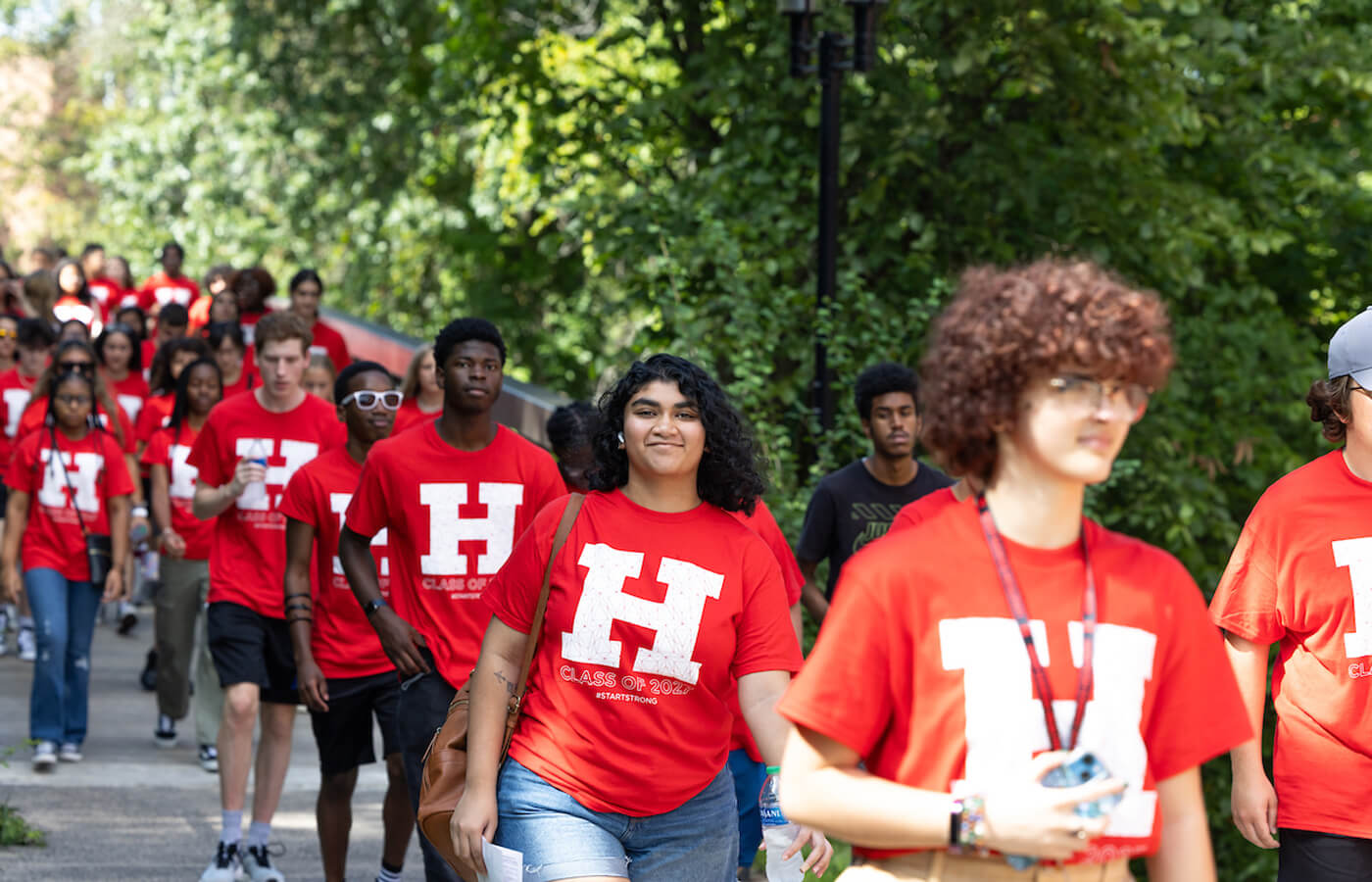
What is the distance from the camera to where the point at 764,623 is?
4.19m

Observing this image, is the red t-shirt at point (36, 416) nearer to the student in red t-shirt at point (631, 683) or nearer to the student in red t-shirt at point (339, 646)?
the student in red t-shirt at point (339, 646)

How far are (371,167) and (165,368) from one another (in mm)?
11438

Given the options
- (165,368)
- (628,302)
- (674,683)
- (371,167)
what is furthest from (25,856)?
(371,167)

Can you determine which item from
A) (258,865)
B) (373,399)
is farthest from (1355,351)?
(258,865)

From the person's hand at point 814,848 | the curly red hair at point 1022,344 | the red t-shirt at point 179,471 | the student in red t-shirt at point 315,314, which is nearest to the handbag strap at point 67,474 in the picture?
the red t-shirt at point 179,471

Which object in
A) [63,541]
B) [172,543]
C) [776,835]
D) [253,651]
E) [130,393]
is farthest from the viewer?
[130,393]

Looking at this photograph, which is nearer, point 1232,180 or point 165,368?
point 165,368

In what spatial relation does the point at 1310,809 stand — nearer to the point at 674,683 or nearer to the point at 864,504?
the point at 674,683

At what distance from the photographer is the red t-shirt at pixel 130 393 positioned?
12.9 meters

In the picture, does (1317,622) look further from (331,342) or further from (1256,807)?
(331,342)

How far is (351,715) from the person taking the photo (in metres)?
6.61

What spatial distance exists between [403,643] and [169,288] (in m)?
12.9

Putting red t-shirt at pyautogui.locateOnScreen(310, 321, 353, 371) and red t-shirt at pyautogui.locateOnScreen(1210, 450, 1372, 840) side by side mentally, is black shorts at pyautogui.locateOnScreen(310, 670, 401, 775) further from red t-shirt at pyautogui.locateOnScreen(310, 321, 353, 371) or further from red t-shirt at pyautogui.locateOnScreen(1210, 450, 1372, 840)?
red t-shirt at pyautogui.locateOnScreen(310, 321, 353, 371)

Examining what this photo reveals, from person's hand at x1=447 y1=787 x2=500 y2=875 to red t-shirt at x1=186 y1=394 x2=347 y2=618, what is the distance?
3.28 m
